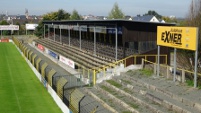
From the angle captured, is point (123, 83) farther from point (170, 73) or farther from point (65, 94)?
point (65, 94)

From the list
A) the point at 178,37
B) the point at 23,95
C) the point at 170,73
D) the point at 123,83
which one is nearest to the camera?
the point at 178,37

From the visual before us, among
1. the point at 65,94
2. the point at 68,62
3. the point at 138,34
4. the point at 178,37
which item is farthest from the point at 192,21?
the point at 68,62

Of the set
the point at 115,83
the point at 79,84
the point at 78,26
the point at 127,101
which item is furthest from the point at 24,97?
the point at 78,26

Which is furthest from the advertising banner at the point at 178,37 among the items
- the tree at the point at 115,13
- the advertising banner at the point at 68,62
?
the tree at the point at 115,13

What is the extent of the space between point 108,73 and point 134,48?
18.7ft

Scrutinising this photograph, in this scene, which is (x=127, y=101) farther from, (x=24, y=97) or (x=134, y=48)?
(x=134, y=48)

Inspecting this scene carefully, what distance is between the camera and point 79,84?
21.2 meters

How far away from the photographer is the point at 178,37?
A: 16.1 m

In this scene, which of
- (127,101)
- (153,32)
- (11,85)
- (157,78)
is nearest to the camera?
(127,101)

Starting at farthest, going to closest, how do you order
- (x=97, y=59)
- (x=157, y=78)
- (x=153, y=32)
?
(x=97, y=59) → (x=153, y=32) → (x=157, y=78)

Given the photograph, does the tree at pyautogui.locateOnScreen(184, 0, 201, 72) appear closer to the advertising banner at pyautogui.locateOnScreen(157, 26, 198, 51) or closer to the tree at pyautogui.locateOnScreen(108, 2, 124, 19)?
the advertising banner at pyautogui.locateOnScreen(157, 26, 198, 51)

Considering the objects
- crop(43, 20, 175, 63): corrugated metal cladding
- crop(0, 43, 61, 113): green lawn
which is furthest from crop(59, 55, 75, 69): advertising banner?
crop(43, 20, 175, 63): corrugated metal cladding

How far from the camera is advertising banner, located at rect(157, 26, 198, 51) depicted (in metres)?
15.0

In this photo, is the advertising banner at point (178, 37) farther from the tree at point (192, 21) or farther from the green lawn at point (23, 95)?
the green lawn at point (23, 95)
